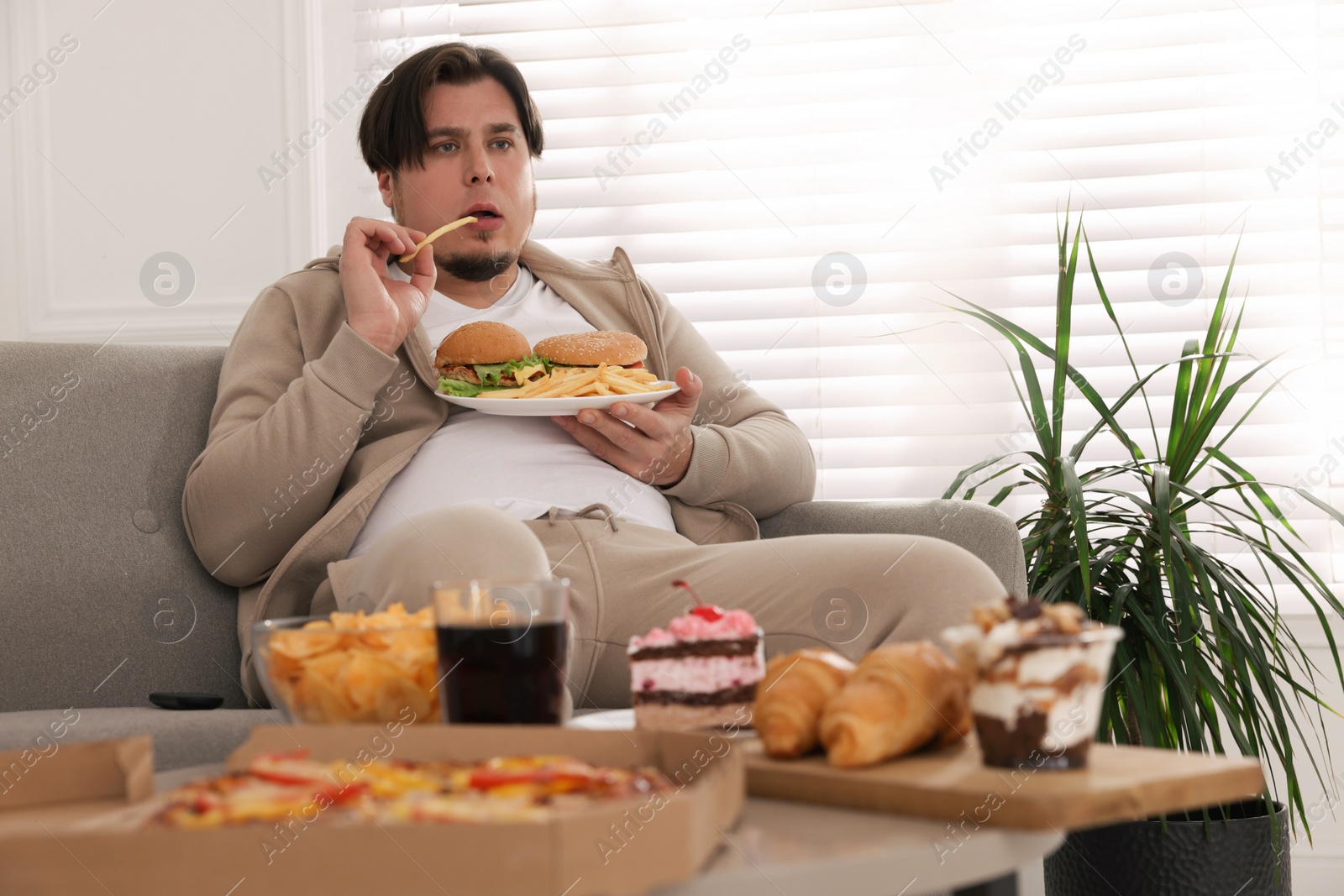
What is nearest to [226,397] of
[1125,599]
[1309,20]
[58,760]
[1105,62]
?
[58,760]

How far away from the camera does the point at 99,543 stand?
1584 millimetres

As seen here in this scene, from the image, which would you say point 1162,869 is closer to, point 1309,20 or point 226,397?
point 226,397

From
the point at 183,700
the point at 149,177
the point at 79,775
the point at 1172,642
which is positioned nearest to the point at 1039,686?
the point at 79,775

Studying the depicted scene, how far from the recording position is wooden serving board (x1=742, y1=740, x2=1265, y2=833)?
63cm

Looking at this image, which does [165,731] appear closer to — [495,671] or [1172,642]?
[495,671]

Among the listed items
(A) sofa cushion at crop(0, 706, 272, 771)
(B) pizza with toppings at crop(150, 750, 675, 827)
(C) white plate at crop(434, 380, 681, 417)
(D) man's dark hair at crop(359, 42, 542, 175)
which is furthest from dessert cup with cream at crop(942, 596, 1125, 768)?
(D) man's dark hair at crop(359, 42, 542, 175)

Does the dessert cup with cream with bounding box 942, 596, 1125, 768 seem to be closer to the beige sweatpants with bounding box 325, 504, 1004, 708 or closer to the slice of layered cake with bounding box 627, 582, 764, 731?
the slice of layered cake with bounding box 627, 582, 764, 731

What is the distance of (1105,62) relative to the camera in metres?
2.45

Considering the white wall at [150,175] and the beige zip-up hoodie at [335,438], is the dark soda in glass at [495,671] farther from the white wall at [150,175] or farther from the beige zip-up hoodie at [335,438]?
the white wall at [150,175]

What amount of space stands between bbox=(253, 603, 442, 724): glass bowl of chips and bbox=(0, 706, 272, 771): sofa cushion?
328 mm

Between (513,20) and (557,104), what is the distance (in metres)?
0.23

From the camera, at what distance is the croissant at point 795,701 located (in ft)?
A: 2.46

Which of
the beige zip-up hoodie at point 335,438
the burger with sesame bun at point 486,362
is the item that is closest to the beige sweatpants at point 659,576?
the beige zip-up hoodie at point 335,438

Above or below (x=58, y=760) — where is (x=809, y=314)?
above
